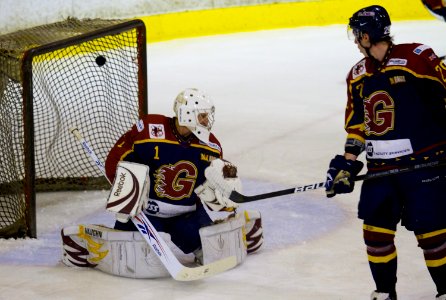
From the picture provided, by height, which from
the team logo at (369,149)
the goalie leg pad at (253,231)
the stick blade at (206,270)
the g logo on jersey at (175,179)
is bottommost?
the stick blade at (206,270)

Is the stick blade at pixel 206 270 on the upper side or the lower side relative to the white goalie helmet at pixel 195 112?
lower

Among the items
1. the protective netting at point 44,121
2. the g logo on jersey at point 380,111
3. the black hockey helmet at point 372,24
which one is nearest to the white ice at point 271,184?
the protective netting at point 44,121

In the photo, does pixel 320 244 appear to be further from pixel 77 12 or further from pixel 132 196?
pixel 77 12

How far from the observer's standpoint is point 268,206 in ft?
16.0

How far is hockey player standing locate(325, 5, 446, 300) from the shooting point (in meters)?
3.27

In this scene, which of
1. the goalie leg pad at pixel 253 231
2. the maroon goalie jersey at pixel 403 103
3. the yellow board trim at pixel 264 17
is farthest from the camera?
the yellow board trim at pixel 264 17

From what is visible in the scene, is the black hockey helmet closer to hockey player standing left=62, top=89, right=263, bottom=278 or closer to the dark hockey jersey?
hockey player standing left=62, top=89, right=263, bottom=278

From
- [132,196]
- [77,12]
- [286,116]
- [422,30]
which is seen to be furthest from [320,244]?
[422,30]

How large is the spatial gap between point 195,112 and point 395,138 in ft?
2.59

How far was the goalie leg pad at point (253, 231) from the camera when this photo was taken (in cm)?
415

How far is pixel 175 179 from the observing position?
3.92 metres

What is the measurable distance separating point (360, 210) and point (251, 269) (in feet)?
2.43

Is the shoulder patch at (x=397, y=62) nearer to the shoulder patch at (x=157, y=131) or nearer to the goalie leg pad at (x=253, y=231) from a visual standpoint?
the shoulder patch at (x=157, y=131)

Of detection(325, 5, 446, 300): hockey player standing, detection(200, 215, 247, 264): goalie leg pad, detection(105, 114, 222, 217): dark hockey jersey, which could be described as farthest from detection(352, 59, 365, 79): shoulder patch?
detection(200, 215, 247, 264): goalie leg pad
